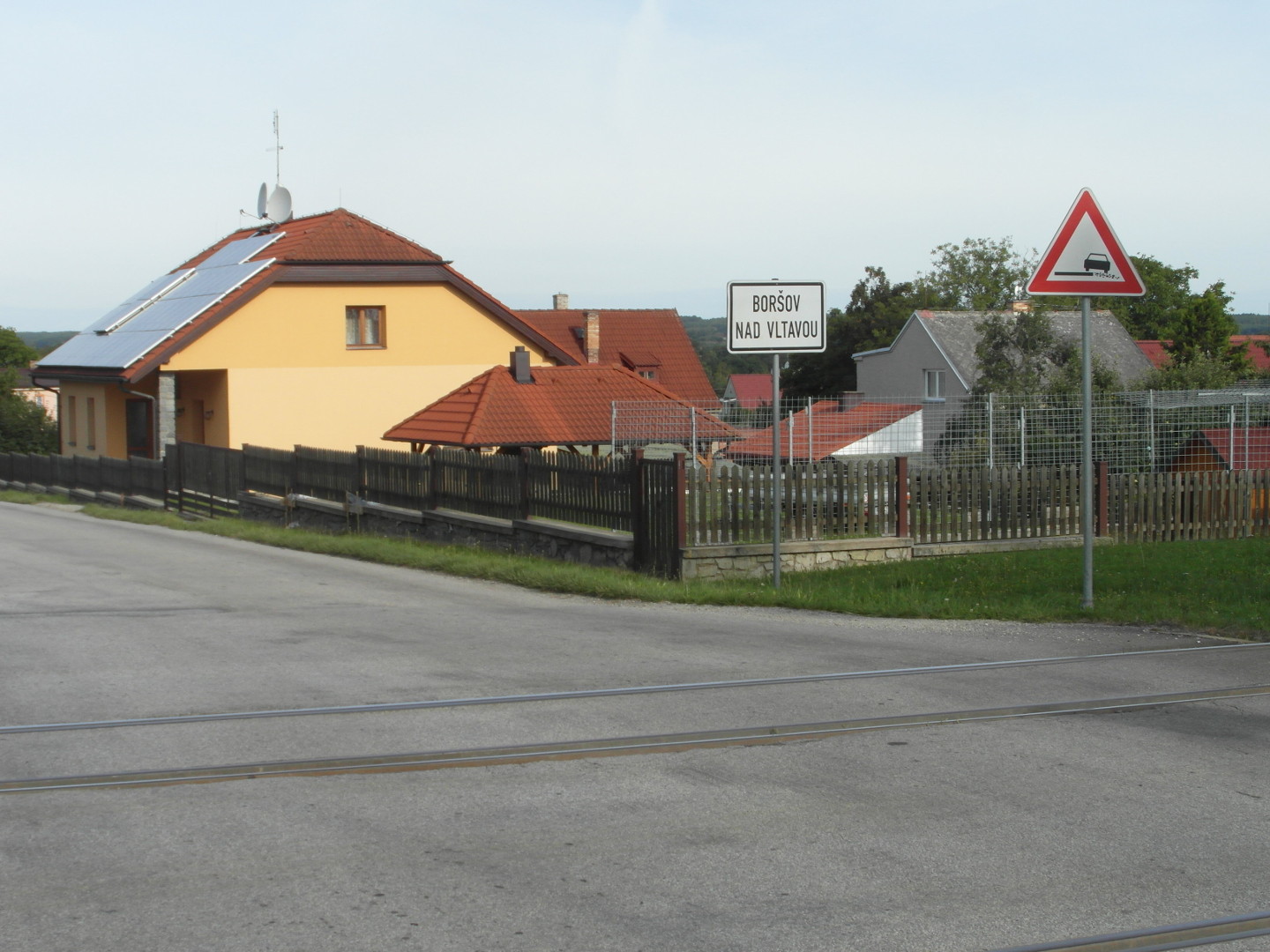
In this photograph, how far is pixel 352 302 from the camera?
1292 inches

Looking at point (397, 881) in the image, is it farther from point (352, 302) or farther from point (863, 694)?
point (352, 302)

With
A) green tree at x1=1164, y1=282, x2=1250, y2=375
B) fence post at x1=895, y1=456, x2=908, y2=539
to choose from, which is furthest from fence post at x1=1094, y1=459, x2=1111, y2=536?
green tree at x1=1164, y1=282, x2=1250, y2=375

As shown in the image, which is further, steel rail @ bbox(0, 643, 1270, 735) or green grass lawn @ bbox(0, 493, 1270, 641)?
green grass lawn @ bbox(0, 493, 1270, 641)

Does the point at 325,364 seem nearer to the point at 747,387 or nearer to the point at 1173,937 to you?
the point at 1173,937

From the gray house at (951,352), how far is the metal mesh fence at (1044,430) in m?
20.6

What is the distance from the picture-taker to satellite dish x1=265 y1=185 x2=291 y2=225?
121ft

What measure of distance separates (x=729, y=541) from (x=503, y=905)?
32.9 feet

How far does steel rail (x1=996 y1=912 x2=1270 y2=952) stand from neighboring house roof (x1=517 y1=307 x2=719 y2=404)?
52232 mm

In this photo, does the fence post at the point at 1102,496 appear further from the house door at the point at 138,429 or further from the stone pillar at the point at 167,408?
the house door at the point at 138,429

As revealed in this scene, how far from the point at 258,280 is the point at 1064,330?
26.9 meters

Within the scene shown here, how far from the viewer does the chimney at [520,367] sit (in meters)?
27.6

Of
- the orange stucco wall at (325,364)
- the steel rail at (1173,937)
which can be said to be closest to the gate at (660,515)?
the steel rail at (1173,937)

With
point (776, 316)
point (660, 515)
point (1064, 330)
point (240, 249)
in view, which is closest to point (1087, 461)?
point (776, 316)

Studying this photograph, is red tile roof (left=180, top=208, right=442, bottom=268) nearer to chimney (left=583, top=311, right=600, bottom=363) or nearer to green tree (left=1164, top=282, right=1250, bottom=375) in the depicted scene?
chimney (left=583, top=311, right=600, bottom=363)
